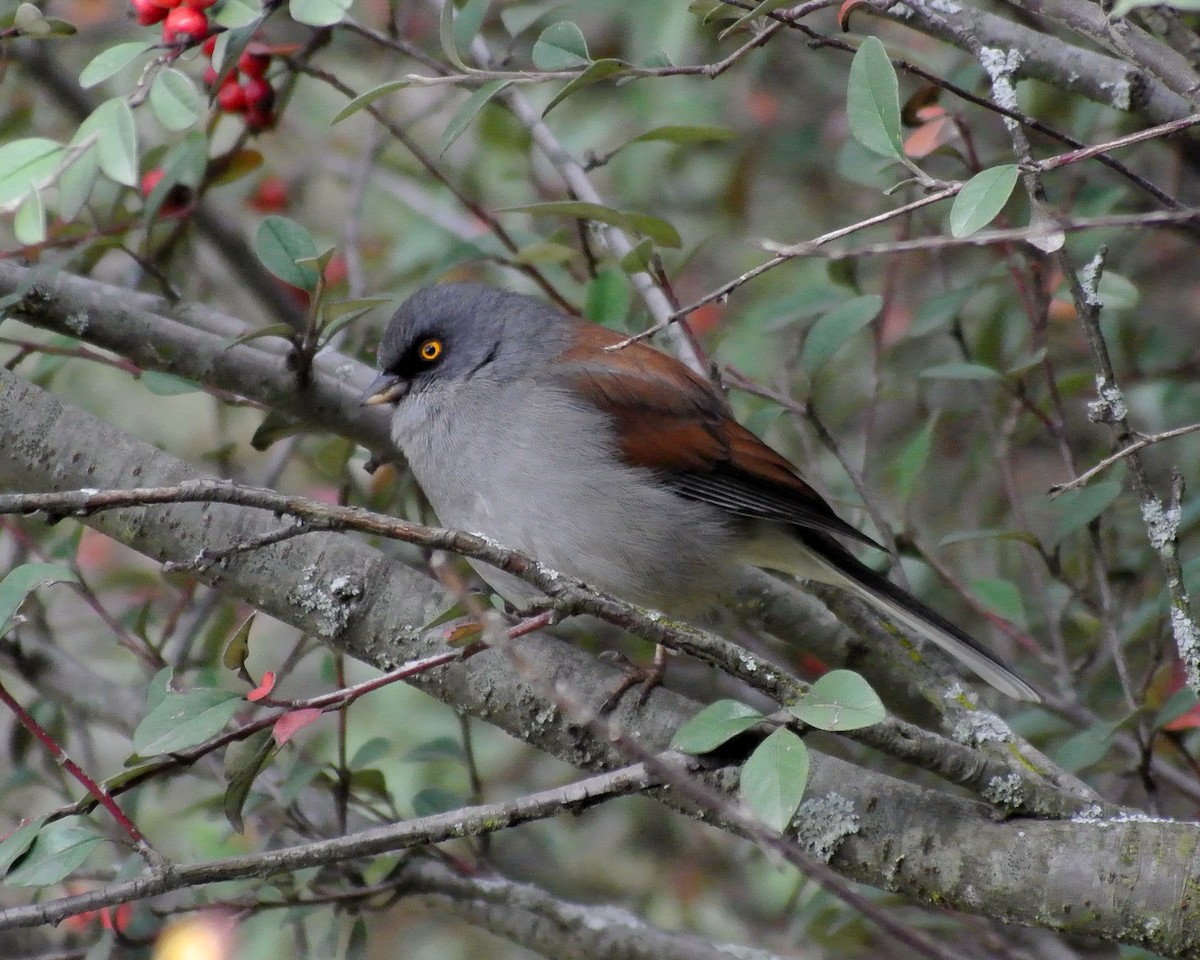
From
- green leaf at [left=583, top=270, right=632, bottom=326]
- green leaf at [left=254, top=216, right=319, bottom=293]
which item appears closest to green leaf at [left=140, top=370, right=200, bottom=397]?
green leaf at [left=254, top=216, right=319, bottom=293]

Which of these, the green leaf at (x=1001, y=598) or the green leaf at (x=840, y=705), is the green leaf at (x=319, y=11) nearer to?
the green leaf at (x=840, y=705)

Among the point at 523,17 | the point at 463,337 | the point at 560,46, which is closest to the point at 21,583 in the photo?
the point at 560,46

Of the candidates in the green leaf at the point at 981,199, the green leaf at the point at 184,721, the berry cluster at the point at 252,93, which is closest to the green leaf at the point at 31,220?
the green leaf at the point at 184,721

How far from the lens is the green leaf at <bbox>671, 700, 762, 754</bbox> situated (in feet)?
7.14

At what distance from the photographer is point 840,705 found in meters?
2.08

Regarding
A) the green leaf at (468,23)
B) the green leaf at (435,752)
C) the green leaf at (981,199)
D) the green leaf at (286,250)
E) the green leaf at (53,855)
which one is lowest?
the green leaf at (435,752)

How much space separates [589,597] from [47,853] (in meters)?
1.14

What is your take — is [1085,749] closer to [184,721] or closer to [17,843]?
[184,721]

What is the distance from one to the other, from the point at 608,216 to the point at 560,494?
90 centimetres

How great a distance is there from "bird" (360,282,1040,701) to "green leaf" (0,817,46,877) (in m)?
1.56

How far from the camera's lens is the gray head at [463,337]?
13.5ft

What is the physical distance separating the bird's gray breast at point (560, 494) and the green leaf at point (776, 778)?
162 centimetres

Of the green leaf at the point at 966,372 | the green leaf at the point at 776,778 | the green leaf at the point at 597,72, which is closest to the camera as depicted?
the green leaf at the point at 776,778

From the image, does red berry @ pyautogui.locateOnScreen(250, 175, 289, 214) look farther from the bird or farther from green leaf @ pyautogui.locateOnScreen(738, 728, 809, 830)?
green leaf @ pyautogui.locateOnScreen(738, 728, 809, 830)
